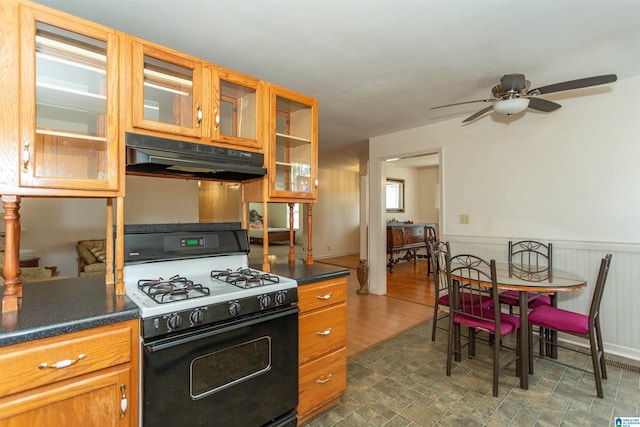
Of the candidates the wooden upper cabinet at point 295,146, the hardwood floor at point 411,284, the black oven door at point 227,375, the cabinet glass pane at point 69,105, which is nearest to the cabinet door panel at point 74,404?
the black oven door at point 227,375

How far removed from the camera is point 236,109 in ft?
6.72

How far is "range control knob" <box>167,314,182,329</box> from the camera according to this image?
1.31 meters

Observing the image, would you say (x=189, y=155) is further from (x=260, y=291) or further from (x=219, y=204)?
(x=219, y=204)

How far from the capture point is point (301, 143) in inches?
93.9

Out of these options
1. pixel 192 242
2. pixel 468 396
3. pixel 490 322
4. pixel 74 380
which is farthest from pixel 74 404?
pixel 490 322

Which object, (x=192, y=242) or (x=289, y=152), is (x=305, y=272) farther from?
(x=289, y=152)

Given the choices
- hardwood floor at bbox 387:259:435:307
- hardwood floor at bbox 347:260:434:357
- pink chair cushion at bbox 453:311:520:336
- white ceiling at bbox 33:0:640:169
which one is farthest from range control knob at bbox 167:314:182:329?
hardwood floor at bbox 387:259:435:307

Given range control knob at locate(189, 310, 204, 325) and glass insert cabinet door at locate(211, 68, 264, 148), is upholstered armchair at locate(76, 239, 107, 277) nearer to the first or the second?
glass insert cabinet door at locate(211, 68, 264, 148)

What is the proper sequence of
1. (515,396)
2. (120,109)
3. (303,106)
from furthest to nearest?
(303,106), (515,396), (120,109)

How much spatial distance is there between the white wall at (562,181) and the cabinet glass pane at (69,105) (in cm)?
342

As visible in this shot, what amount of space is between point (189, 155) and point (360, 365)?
212cm

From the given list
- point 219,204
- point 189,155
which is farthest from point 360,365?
point 219,204

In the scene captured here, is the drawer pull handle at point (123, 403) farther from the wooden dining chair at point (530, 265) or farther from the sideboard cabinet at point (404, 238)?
the sideboard cabinet at point (404, 238)

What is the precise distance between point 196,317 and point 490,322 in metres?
2.04
